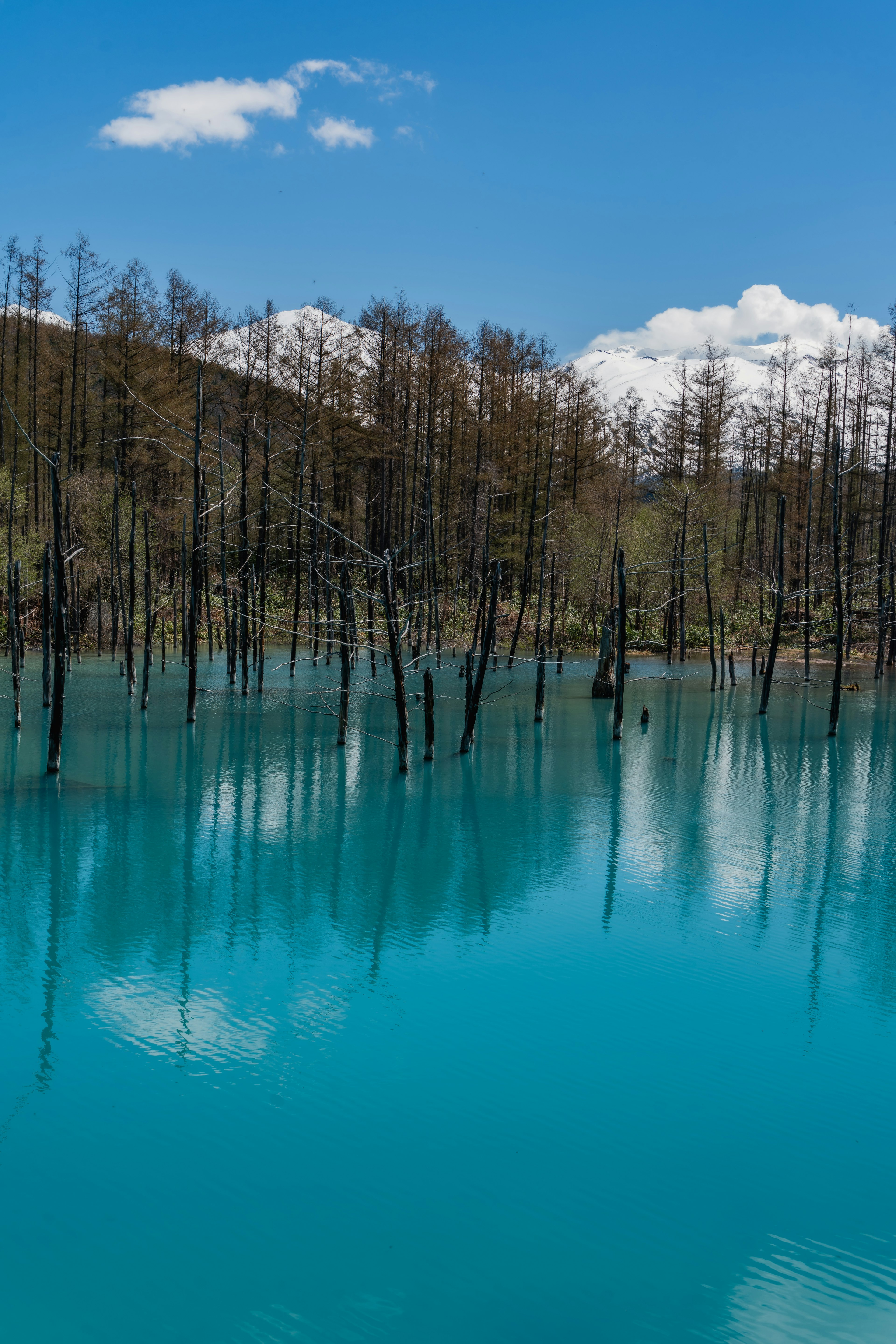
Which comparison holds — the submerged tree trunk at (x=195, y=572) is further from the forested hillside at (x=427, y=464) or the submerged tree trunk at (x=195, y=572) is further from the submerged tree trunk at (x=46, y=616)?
the forested hillside at (x=427, y=464)

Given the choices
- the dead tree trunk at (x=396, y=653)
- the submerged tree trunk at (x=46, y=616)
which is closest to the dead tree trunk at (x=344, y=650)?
the dead tree trunk at (x=396, y=653)

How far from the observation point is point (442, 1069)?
7270 millimetres

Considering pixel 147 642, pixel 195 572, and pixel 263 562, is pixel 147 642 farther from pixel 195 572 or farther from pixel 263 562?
pixel 263 562

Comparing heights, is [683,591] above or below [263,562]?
above

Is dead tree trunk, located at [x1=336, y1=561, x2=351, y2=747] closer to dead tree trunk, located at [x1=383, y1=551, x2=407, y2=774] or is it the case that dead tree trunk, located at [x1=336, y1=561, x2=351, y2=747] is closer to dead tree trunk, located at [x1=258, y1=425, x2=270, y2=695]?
dead tree trunk, located at [x1=383, y1=551, x2=407, y2=774]

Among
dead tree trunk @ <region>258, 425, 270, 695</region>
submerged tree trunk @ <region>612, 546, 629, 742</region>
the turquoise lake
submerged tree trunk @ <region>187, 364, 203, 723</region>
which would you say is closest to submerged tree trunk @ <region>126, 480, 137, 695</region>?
submerged tree trunk @ <region>187, 364, 203, 723</region>

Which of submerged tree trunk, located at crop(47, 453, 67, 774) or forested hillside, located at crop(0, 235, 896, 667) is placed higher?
forested hillside, located at crop(0, 235, 896, 667)

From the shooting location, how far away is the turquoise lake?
502cm

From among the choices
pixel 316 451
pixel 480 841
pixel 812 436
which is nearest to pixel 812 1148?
pixel 480 841

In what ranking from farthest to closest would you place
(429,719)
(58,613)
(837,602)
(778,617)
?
(778,617)
(837,602)
(429,719)
(58,613)

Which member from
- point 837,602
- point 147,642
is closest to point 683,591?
point 837,602

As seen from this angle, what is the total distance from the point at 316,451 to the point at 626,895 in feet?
105

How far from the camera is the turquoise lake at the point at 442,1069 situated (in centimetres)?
502

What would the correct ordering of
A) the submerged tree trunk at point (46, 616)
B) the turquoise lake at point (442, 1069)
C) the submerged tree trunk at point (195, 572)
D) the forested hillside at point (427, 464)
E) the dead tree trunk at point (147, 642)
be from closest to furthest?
1. the turquoise lake at point (442, 1069)
2. the submerged tree trunk at point (195, 572)
3. the submerged tree trunk at point (46, 616)
4. the dead tree trunk at point (147, 642)
5. the forested hillside at point (427, 464)
